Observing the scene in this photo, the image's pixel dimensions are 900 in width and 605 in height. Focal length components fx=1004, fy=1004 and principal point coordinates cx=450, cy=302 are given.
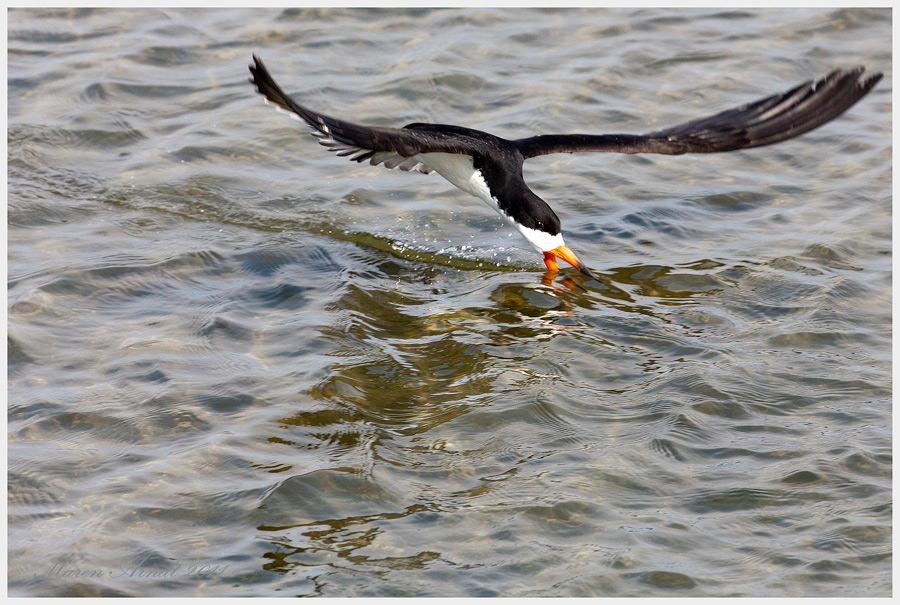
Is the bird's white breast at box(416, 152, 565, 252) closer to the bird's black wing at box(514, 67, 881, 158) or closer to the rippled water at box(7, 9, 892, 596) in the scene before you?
the rippled water at box(7, 9, 892, 596)

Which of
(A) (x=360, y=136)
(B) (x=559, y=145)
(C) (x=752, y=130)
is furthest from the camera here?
(C) (x=752, y=130)

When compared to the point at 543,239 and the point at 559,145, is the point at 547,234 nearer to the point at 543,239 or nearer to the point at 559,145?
the point at 543,239

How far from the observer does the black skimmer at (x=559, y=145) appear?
678cm

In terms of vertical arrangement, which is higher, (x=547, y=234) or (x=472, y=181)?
(x=472, y=181)

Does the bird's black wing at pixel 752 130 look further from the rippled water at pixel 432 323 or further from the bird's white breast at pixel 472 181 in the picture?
the rippled water at pixel 432 323

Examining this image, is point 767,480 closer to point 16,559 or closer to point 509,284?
point 509,284

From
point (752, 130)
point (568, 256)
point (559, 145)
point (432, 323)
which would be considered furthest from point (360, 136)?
point (752, 130)

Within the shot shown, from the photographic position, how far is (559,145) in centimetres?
710

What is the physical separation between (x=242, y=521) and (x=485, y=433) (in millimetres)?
1340

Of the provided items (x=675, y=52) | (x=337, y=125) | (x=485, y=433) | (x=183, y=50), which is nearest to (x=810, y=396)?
(x=485, y=433)

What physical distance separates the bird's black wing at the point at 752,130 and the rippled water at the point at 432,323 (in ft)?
2.27

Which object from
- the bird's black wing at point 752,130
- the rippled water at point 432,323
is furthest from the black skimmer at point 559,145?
the rippled water at point 432,323

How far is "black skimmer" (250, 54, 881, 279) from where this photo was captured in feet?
22.2

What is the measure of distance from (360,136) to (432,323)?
1566mm
